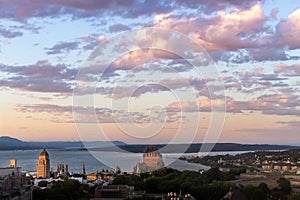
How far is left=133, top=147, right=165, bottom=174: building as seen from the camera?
329 feet

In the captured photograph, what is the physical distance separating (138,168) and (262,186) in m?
50.4

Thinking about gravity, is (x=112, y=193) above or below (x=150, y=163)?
below

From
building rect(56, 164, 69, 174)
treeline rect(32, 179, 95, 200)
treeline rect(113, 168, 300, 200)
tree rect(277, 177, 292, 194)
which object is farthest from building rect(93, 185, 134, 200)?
building rect(56, 164, 69, 174)

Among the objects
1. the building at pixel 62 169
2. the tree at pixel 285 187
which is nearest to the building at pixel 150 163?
the building at pixel 62 169

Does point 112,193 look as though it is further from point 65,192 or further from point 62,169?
point 62,169

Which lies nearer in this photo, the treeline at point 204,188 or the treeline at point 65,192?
the treeline at point 65,192

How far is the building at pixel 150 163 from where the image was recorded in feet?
329

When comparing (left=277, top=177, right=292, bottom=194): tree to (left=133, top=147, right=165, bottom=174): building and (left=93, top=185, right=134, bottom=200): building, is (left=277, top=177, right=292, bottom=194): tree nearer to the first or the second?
(left=93, top=185, right=134, bottom=200): building

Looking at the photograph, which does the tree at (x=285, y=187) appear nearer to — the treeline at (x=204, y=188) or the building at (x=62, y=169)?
the treeline at (x=204, y=188)

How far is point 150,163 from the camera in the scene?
106625mm

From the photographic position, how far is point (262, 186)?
52.8 metres

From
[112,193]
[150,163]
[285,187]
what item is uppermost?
[150,163]

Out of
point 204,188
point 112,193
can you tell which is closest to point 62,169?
point 204,188

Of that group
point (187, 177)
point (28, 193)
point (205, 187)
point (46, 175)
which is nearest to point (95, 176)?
point (46, 175)
